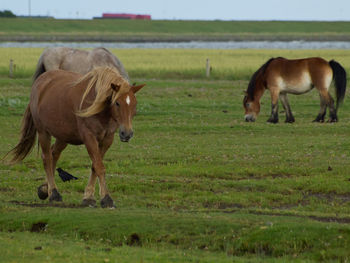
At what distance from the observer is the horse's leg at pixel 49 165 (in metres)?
12.1

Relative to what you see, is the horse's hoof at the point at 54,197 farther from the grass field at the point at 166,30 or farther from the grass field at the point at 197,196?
the grass field at the point at 166,30

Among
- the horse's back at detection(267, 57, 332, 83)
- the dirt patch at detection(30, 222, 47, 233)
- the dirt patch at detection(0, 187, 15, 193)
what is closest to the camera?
the dirt patch at detection(30, 222, 47, 233)

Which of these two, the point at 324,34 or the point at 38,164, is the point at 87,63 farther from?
the point at 324,34

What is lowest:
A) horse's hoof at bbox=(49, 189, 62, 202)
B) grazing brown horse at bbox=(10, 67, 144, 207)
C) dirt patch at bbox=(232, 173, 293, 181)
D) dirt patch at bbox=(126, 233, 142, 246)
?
dirt patch at bbox=(232, 173, 293, 181)

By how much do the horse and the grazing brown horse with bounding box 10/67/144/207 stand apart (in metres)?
8.97

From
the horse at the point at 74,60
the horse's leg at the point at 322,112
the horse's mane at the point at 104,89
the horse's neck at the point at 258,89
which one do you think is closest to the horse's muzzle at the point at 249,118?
the horse's neck at the point at 258,89

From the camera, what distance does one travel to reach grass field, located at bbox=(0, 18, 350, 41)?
129125mm

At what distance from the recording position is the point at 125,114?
10484 mm

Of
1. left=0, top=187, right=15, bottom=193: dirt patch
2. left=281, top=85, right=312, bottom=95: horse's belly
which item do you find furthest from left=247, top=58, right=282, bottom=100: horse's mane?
left=0, top=187, right=15, bottom=193: dirt patch

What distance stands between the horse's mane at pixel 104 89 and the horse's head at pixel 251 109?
13.7m

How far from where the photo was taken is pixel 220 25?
163m

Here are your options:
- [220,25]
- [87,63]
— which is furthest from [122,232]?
[220,25]

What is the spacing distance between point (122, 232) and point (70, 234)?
71cm

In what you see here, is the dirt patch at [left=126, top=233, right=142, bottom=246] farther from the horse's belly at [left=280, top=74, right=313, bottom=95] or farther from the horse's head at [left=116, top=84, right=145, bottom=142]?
the horse's belly at [left=280, top=74, right=313, bottom=95]
